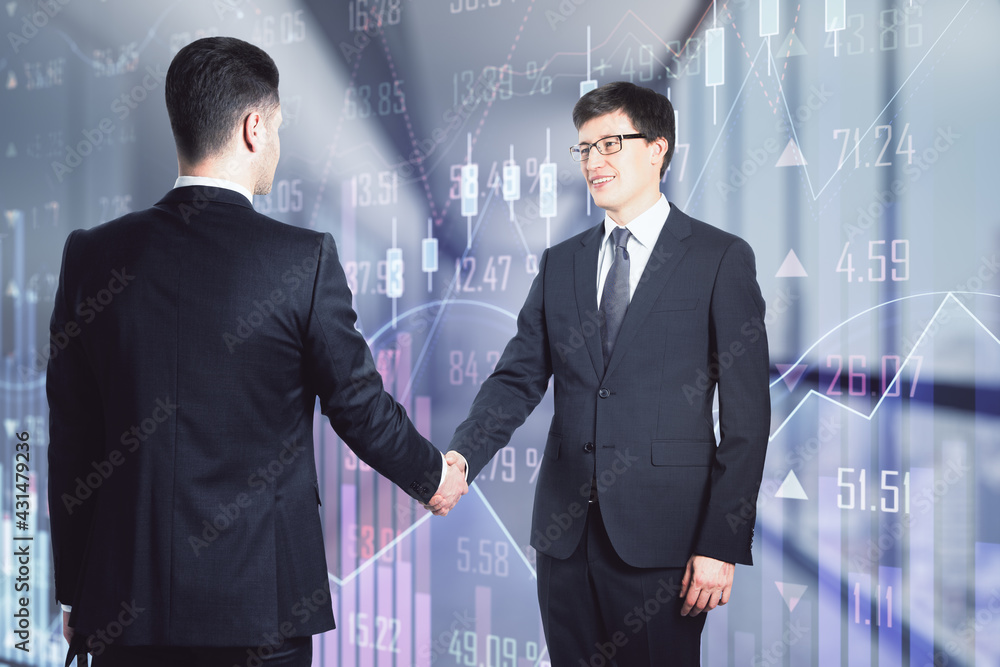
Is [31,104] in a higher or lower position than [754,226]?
higher

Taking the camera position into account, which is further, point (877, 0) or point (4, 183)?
point (4, 183)

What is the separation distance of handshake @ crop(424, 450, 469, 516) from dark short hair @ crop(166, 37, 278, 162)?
908 millimetres

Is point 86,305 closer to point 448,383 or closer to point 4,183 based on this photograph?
point 448,383

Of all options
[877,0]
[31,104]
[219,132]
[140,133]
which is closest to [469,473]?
[219,132]

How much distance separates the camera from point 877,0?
6.80 ft

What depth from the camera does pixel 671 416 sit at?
1.62 metres

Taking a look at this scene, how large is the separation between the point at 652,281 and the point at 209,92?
3.22ft

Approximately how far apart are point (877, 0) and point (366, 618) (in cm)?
269

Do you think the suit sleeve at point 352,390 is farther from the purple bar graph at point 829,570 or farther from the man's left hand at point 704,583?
the purple bar graph at point 829,570

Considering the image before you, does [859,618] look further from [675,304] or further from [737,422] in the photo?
[675,304]

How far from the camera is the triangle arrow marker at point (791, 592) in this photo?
2176mm

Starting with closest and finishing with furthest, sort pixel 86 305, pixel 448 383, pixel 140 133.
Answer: pixel 86 305
pixel 448 383
pixel 140 133
